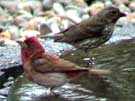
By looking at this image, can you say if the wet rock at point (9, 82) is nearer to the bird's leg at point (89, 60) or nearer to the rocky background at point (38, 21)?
the rocky background at point (38, 21)

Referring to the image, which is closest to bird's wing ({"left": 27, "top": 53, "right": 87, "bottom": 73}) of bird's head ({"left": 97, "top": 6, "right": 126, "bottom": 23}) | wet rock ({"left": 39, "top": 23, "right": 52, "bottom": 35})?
bird's head ({"left": 97, "top": 6, "right": 126, "bottom": 23})

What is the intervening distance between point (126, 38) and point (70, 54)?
0.98 meters

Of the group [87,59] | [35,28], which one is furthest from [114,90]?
[35,28]

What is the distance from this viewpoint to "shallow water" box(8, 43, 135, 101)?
5.20m

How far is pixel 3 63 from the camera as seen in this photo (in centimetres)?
641

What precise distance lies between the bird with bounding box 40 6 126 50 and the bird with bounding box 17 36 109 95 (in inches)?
66.9

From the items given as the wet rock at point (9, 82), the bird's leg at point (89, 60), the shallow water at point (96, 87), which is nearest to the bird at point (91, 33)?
the bird's leg at point (89, 60)

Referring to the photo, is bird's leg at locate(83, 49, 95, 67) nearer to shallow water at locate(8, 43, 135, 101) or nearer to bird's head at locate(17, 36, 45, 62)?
shallow water at locate(8, 43, 135, 101)

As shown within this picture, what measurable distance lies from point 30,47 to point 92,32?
212cm

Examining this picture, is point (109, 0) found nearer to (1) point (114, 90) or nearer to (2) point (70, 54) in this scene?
(2) point (70, 54)

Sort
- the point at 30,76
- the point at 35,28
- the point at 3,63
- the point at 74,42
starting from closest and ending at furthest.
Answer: the point at 30,76 < the point at 3,63 < the point at 74,42 < the point at 35,28

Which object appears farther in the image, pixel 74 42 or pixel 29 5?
pixel 29 5

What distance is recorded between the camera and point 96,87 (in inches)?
218

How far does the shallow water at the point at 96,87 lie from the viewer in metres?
5.20
